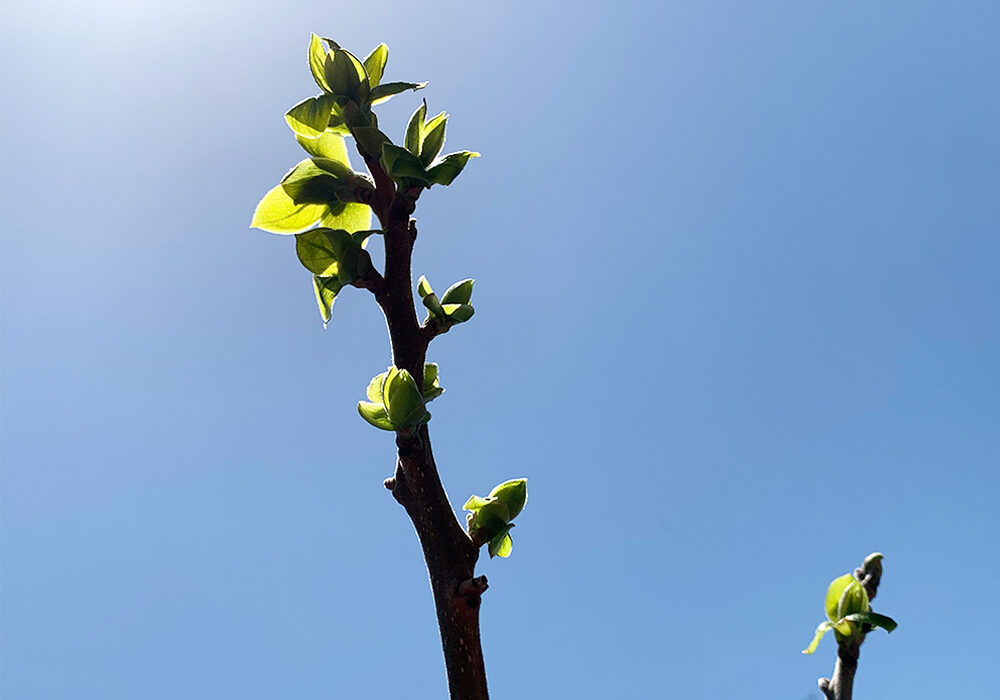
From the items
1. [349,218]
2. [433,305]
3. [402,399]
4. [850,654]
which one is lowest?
[850,654]

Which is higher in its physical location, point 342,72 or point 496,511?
point 342,72

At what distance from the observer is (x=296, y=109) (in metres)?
0.62

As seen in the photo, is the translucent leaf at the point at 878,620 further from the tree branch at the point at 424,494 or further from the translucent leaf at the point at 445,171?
the translucent leaf at the point at 445,171

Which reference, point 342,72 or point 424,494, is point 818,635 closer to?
point 424,494

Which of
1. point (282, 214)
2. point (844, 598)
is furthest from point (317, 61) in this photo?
point (844, 598)

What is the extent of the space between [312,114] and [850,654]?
2.11 ft

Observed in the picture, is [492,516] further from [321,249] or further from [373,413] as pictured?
[321,249]

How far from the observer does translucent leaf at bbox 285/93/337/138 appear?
62 cm

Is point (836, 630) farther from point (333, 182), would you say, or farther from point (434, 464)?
point (333, 182)

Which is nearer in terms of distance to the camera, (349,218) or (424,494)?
(424,494)

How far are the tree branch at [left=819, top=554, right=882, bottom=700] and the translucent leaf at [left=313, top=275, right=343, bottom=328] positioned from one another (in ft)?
1.69

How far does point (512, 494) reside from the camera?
2.10 feet

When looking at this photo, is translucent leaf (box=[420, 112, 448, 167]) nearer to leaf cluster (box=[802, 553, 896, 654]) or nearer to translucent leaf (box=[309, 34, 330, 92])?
translucent leaf (box=[309, 34, 330, 92])

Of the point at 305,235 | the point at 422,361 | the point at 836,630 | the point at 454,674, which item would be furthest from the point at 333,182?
the point at 836,630
